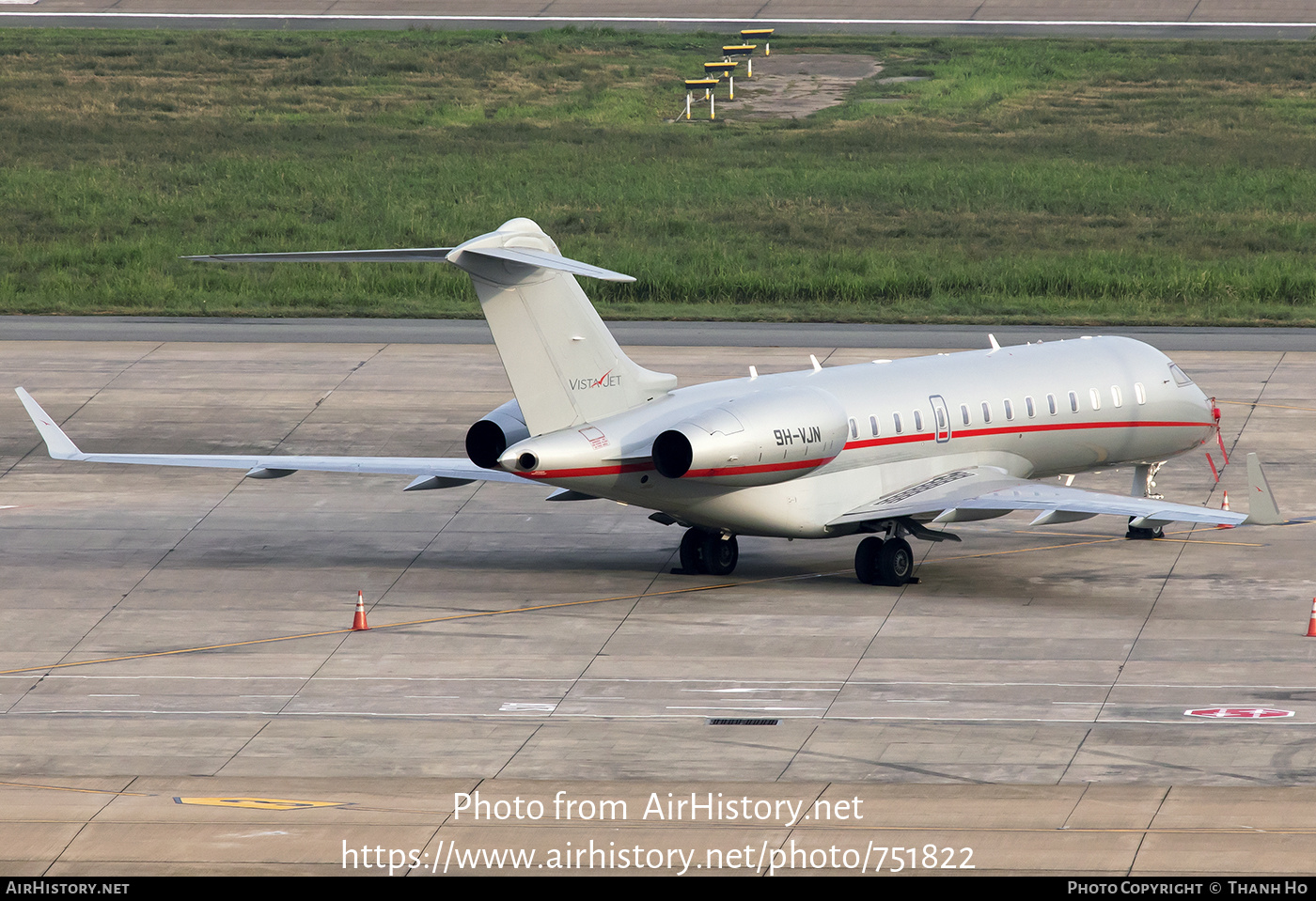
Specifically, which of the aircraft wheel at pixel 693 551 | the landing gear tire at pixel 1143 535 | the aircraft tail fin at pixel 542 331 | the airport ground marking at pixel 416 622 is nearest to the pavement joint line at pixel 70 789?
the airport ground marking at pixel 416 622

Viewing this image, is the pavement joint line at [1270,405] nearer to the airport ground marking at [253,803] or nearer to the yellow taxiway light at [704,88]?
the airport ground marking at [253,803]

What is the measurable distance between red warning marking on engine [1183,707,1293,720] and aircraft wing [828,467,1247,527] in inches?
134

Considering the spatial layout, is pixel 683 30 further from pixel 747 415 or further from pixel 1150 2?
pixel 747 415

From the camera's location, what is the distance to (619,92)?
86.0 metres

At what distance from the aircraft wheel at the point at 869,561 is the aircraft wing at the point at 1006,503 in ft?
1.87

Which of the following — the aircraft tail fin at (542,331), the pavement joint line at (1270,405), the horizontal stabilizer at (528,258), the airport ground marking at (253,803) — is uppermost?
the horizontal stabilizer at (528,258)

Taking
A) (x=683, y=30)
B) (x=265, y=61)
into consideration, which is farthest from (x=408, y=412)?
(x=683, y=30)

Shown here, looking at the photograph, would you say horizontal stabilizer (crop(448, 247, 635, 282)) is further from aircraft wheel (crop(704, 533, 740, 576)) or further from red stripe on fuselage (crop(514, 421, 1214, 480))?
aircraft wheel (crop(704, 533, 740, 576))

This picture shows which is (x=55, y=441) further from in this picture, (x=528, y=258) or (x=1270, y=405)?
(x=1270, y=405)

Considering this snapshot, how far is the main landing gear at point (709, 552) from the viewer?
28766mm

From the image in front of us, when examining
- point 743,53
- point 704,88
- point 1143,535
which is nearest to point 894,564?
point 1143,535

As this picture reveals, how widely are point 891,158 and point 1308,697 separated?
53059 mm

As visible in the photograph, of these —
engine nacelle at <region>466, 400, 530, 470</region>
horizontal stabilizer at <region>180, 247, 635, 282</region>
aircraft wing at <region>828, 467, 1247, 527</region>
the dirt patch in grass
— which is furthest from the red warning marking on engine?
the dirt patch in grass

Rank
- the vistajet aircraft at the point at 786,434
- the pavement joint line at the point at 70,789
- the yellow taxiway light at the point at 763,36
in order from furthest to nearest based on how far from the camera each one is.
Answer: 1. the yellow taxiway light at the point at 763,36
2. the vistajet aircraft at the point at 786,434
3. the pavement joint line at the point at 70,789
